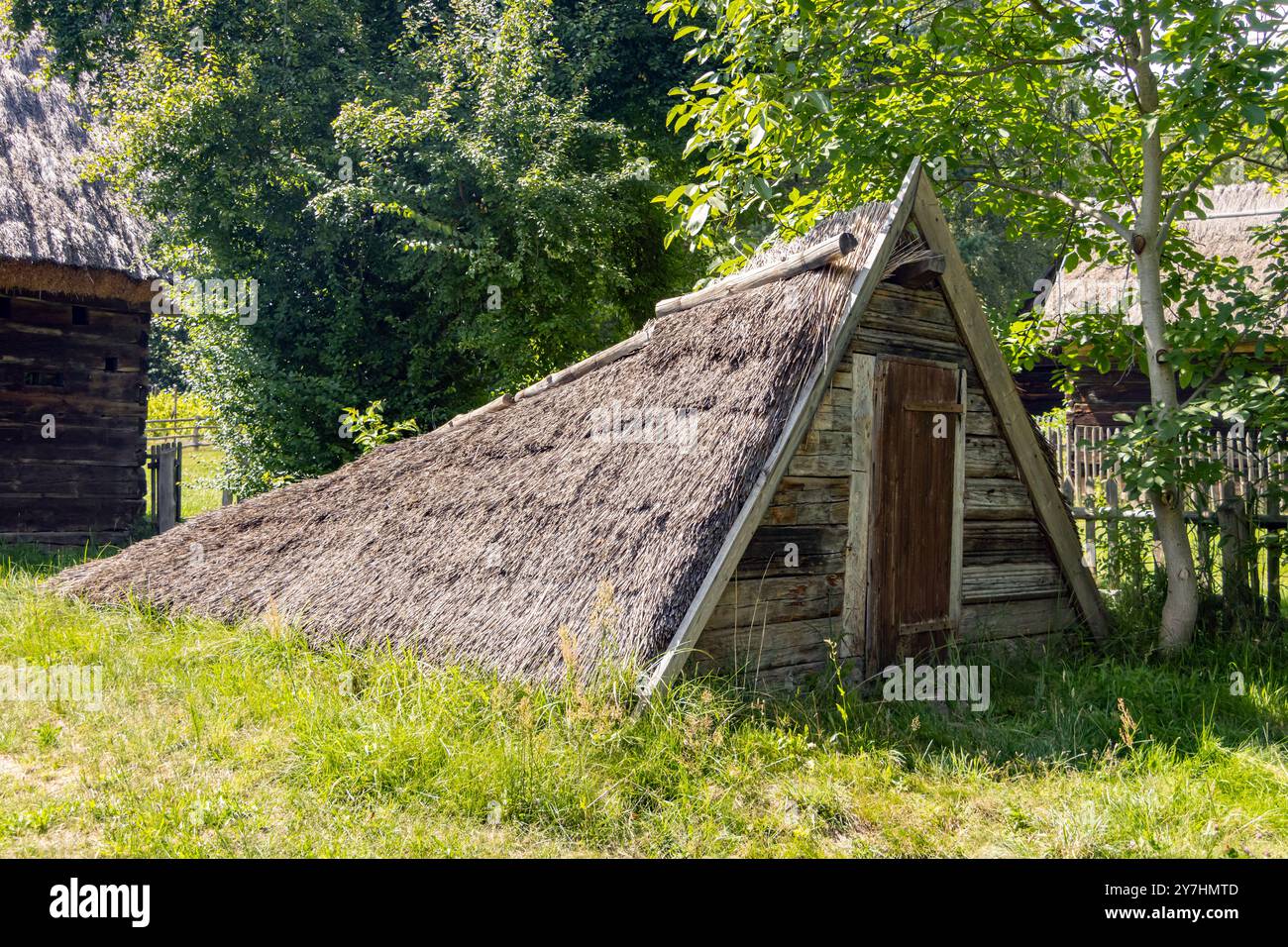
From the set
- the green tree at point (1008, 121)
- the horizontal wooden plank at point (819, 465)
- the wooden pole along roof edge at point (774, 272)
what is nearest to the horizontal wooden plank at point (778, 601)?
the horizontal wooden plank at point (819, 465)

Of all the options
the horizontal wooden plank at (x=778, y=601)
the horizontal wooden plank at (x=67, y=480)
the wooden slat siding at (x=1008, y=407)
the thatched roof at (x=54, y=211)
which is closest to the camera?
the horizontal wooden plank at (x=778, y=601)

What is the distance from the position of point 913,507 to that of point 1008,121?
3.12m

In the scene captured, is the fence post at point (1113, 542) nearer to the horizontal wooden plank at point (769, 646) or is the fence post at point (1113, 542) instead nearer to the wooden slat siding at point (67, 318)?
the horizontal wooden plank at point (769, 646)

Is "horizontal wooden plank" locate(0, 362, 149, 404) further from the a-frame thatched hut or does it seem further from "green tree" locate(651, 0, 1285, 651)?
"green tree" locate(651, 0, 1285, 651)

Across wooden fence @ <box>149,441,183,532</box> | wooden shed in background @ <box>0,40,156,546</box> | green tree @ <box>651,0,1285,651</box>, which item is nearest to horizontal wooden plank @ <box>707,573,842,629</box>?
green tree @ <box>651,0,1285,651</box>

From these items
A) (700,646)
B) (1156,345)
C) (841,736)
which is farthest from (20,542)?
(1156,345)

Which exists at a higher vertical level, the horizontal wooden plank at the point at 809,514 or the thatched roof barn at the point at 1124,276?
the thatched roof barn at the point at 1124,276

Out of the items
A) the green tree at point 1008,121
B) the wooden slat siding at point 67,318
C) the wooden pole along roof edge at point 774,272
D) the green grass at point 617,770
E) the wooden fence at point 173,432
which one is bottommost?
the green grass at point 617,770

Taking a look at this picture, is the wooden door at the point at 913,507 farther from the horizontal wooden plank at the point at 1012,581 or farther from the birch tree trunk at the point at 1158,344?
the birch tree trunk at the point at 1158,344

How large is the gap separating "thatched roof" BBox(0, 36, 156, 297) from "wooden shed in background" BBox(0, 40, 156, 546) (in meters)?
0.02

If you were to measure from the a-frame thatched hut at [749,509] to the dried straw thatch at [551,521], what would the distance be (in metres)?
0.02

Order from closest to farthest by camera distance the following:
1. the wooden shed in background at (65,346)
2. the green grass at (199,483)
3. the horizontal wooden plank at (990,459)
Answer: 1. the horizontal wooden plank at (990,459)
2. the wooden shed in background at (65,346)
3. the green grass at (199,483)

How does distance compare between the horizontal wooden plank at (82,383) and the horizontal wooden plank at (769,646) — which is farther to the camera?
the horizontal wooden plank at (82,383)

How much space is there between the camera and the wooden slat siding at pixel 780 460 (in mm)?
4695
